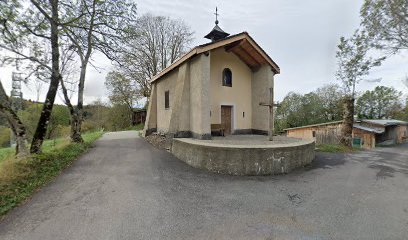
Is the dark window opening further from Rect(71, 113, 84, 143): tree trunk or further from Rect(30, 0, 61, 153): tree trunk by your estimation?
Rect(30, 0, 61, 153): tree trunk

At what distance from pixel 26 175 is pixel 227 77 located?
402 inches

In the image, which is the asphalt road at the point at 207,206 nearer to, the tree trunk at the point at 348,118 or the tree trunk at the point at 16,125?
the tree trunk at the point at 16,125

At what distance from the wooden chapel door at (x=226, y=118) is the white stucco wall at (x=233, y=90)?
0.83ft

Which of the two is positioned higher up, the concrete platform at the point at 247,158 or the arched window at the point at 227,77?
the arched window at the point at 227,77

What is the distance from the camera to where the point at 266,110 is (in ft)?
39.2

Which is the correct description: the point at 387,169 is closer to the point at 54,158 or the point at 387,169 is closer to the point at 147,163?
the point at 147,163

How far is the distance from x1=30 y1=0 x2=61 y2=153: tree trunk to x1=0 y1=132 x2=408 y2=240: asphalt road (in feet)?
6.94

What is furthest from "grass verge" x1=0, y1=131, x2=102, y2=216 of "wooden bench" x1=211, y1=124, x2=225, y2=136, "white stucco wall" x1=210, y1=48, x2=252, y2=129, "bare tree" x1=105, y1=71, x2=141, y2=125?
"bare tree" x1=105, y1=71, x2=141, y2=125

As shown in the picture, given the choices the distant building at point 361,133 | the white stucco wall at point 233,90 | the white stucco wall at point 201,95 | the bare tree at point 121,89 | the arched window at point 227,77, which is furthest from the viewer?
the bare tree at point 121,89

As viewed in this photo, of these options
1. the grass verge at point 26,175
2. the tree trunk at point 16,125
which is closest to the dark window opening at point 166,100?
the grass verge at point 26,175

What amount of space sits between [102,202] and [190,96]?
22.0 ft

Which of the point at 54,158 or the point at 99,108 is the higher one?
the point at 99,108

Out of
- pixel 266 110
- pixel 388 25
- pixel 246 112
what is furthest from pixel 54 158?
pixel 388 25

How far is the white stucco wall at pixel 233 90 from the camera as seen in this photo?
11188 mm
